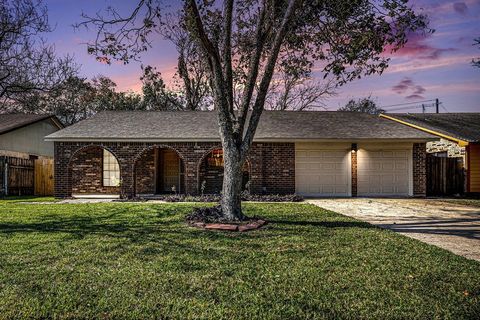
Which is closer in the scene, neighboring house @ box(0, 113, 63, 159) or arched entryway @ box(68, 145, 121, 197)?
arched entryway @ box(68, 145, 121, 197)

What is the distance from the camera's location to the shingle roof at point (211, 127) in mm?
15469

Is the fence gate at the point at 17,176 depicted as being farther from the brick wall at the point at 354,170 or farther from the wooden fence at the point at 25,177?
the brick wall at the point at 354,170

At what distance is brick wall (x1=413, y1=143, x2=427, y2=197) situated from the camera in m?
16.3

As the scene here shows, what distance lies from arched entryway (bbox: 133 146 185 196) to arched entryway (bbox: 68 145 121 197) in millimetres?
1326

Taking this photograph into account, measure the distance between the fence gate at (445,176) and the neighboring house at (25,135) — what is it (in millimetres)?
20423

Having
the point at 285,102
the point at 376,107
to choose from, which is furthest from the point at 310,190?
the point at 376,107

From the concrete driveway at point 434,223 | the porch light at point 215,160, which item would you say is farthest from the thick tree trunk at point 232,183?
the porch light at point 215,160

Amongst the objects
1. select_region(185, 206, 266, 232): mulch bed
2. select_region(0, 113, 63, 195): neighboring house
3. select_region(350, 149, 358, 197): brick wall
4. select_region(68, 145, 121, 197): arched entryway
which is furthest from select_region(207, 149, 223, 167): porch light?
select_region(0, 113, 63, 195): neighboring house

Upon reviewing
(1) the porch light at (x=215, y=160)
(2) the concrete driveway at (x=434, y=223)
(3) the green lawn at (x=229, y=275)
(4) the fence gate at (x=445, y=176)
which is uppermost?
(1) the porch light at (x=215, y=160)

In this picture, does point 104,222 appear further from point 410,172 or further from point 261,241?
point 410,172

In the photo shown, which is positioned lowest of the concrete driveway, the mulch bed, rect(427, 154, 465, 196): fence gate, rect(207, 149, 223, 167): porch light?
the concrete driveway

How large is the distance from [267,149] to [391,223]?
25.5 feet

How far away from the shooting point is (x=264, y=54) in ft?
38.1

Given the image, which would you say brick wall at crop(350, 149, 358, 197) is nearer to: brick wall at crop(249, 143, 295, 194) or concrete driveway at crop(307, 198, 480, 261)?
brick wall at crop(249, 143, 295, 194)
